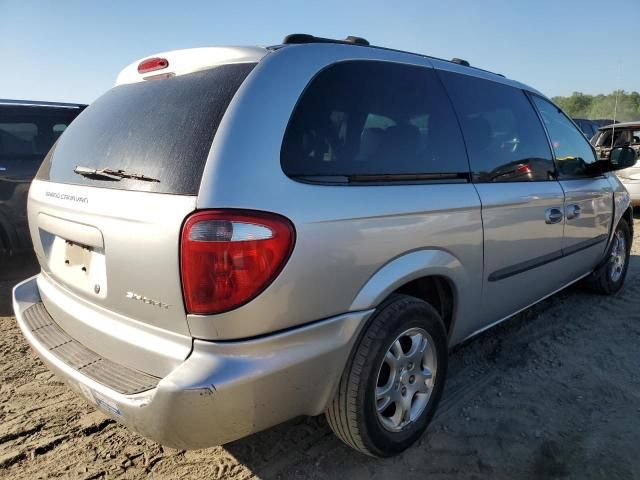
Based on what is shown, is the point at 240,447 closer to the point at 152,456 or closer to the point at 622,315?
the point at 152,456

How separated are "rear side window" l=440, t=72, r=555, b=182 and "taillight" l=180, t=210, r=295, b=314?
144 cm

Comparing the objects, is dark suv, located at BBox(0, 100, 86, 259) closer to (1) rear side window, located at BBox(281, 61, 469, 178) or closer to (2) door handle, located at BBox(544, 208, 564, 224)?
(1) rear side window, located at BBox(281, 61, 469, 178)

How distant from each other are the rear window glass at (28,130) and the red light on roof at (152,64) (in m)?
3.50

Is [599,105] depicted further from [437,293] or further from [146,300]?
[146,300]

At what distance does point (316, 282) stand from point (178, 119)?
2.68 ft

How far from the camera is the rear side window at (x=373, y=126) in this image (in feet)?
6.05

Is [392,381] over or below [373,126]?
A: below

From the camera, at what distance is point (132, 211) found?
1.70 m

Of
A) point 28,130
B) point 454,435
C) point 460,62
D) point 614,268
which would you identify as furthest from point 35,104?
point 614,268

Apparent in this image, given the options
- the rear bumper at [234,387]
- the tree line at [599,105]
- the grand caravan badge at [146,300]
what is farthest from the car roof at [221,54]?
the tree line at [599,105]

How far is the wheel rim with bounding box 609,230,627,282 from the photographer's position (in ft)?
14.4

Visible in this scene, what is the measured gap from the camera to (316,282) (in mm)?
1729

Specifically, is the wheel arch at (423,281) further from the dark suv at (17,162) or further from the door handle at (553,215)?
the dark suv at (17,162)

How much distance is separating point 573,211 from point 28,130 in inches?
208
